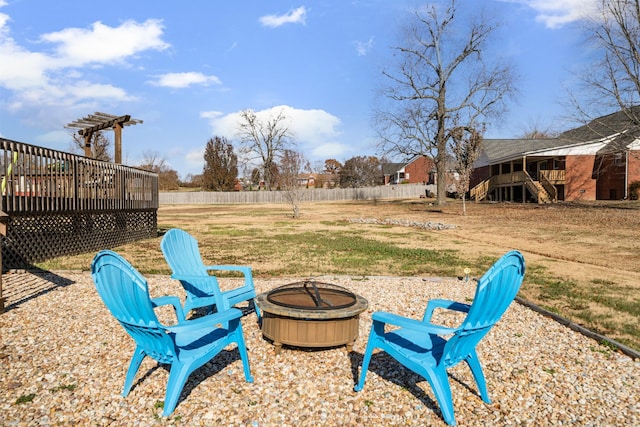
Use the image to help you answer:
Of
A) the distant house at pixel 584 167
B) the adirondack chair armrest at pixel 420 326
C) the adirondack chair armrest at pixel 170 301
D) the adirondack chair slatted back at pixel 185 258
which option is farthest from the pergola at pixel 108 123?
the distant house at pixel 584 167

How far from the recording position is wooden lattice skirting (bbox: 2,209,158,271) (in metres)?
8.54

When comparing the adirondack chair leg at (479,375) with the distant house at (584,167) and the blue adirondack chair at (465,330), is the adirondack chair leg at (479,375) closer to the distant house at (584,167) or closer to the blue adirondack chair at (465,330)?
the blue adirondack chair at (465,330)

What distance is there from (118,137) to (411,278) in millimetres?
11200

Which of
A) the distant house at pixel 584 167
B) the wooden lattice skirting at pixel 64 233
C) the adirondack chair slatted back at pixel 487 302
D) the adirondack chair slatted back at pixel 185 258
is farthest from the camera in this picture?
the distant house at pixel 584 167

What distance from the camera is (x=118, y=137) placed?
545 inches

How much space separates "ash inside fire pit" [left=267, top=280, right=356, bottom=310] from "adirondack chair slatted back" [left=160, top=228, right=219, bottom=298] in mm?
735

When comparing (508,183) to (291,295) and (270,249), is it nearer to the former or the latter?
(270,249)

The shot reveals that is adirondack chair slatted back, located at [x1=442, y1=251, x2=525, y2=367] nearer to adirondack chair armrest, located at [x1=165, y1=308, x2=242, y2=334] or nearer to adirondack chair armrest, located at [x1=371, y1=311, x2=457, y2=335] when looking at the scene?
adirondack chair armrest, located at [x1=371, y1=311, x2=457, y2=335]

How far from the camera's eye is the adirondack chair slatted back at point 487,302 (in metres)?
2.53

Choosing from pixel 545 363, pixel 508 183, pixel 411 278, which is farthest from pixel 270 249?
pixel 508 183

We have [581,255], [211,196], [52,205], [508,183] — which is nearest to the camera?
[52,205]

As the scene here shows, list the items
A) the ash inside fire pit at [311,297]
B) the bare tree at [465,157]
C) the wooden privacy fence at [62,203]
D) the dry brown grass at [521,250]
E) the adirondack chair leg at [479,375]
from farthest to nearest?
the bare tree at [465,157] → the wooden privacy fence at [62,203] → the dry brown grass at [521,250] → the ash inside fire pit at [311,297] → the adirondack chair leg at [479,375]

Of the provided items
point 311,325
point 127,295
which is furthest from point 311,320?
point 127,295

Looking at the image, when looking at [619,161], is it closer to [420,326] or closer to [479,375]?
[479,375]
